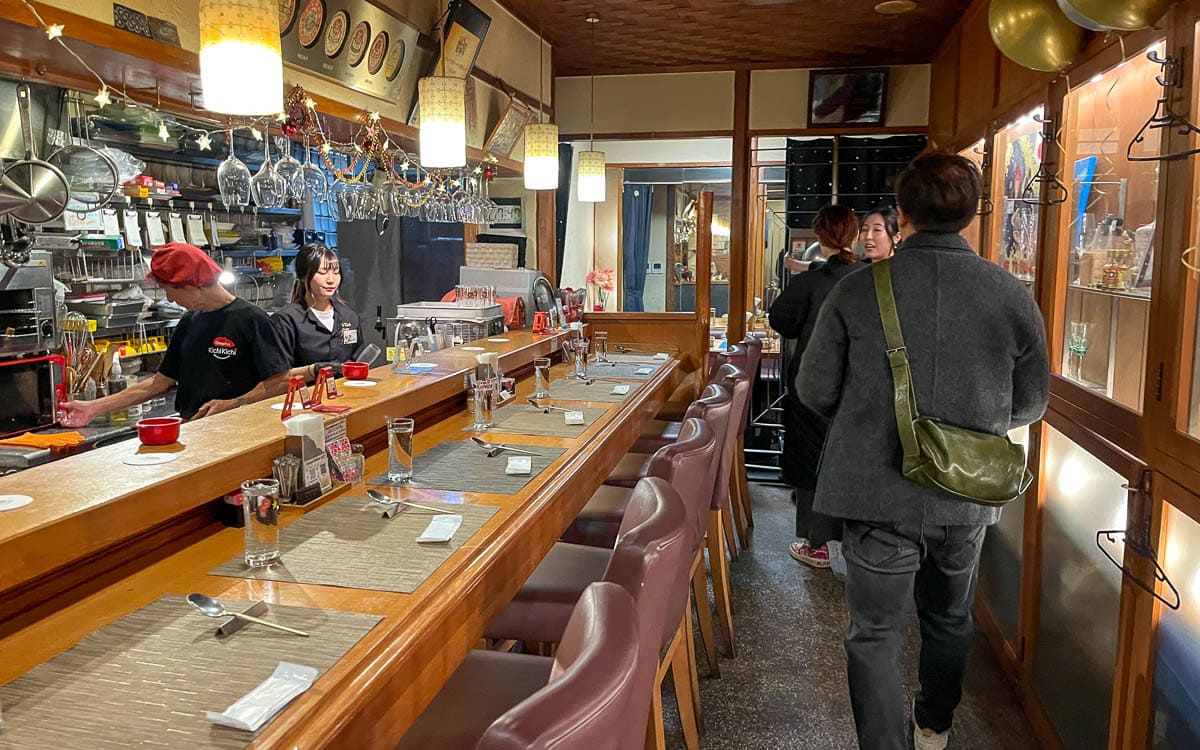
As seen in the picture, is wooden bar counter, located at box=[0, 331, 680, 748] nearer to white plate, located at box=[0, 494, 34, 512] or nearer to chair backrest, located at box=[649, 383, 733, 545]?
white plate, located at box=[0, 494, 34, 512]

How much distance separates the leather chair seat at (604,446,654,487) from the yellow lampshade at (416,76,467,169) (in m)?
1.43

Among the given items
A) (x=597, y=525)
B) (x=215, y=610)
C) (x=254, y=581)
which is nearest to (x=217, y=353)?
(x=597, y=525)

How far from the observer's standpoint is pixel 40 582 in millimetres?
1429

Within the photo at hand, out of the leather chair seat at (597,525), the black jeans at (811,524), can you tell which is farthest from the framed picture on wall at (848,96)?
the leather chair seat at (597,525)

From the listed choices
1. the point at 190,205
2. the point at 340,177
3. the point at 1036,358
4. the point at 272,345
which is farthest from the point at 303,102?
the point at 190,205

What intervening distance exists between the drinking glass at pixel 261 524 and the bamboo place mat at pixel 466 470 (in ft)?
1.80

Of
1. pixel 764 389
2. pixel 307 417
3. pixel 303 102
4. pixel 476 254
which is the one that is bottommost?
pixel 764 389

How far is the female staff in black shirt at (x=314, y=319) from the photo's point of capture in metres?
3.74

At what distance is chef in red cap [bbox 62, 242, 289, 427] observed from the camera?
3229 mm

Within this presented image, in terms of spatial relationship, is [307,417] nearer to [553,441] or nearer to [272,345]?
[553,441]

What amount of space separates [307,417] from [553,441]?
0.88 m

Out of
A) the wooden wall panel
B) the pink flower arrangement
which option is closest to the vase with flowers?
the pink flower arrangement

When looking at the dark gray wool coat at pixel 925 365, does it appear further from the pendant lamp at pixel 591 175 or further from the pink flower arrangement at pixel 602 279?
the pink flower arrangement at pixel 602 279

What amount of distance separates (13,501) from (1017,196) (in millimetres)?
3690
